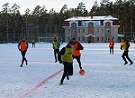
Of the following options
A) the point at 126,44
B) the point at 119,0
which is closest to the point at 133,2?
the point at 119,0

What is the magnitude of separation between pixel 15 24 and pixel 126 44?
254 ft

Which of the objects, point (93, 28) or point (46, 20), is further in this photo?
point (46, 20)

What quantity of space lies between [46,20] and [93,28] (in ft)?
80.8

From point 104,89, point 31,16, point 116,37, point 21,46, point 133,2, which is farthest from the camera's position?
point 31,16

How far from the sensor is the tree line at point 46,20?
Answer: 88.2m

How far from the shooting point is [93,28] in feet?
294

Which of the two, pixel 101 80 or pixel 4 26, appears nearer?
pixel 101 80

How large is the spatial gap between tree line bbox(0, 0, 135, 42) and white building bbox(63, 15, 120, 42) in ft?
11.9

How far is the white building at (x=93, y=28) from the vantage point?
87.9 meters

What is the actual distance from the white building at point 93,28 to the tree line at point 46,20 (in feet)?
11.9

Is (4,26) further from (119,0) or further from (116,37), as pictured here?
(119,0)

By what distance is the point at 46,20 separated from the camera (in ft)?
357

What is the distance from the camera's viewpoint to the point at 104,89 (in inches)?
351

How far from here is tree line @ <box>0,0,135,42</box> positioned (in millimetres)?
88213
